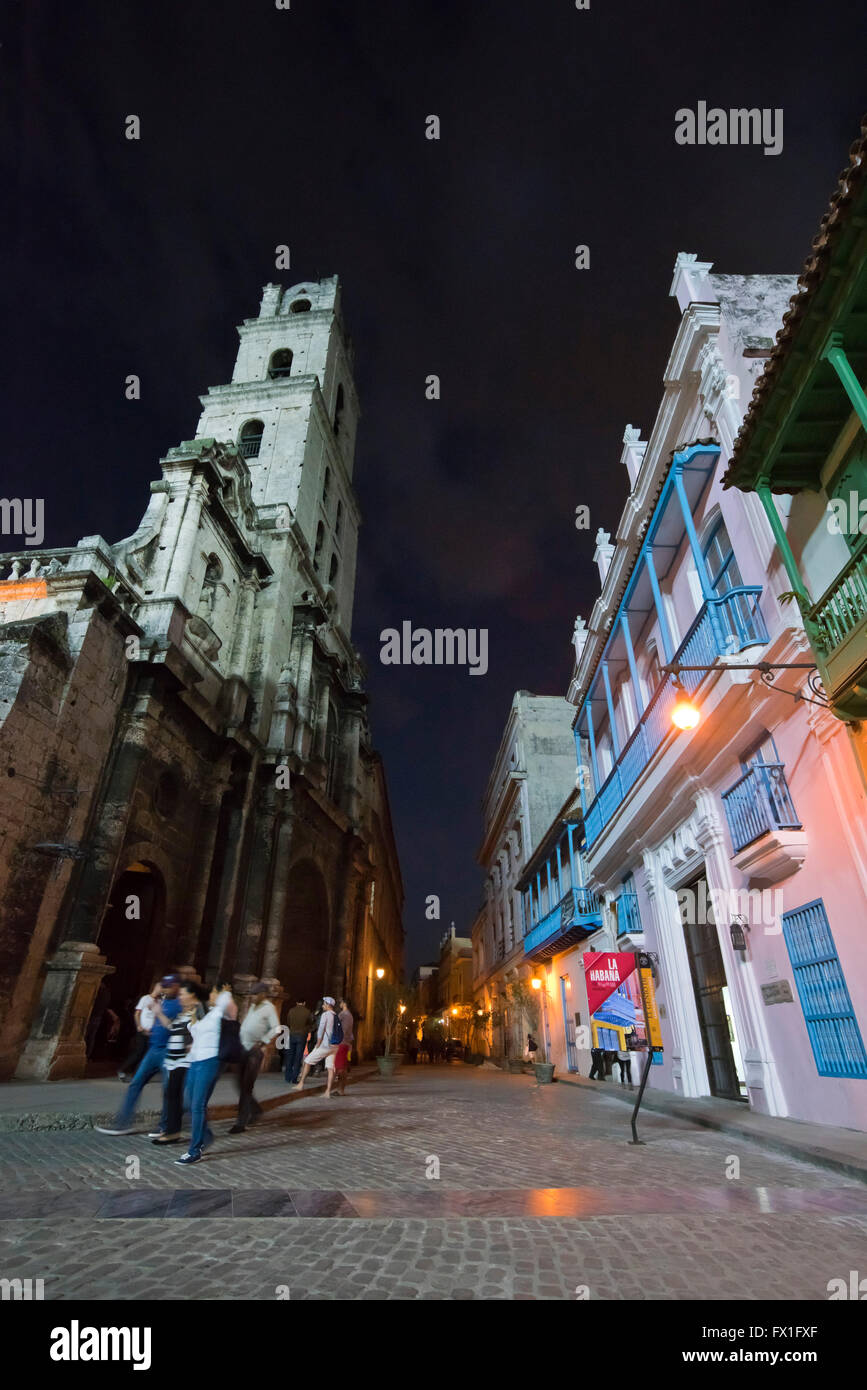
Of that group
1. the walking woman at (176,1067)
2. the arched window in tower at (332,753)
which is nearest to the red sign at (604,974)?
the walking woman at (176,1067)

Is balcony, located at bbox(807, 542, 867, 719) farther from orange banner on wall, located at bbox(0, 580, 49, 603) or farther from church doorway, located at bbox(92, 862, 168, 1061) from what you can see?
church doorway, located at bbox(92, 862, 168, 1061)

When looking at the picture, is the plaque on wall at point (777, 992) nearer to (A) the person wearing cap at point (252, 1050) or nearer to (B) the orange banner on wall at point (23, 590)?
(A) the person wearing cap at point (252, 1050)

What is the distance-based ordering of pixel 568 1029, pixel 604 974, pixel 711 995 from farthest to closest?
1. pixel 568 1029
2. pixel 711 995
3. pixel 604 974

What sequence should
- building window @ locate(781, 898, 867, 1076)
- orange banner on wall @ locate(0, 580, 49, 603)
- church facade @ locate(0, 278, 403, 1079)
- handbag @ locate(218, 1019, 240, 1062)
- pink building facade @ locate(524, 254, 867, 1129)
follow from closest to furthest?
1. handbag @ locate(218, 1019, 240, 1062)
2. building window @ locate(781, 898, 867, 1076)
3. pink building facade @ locate(524, 254, 867, 1129)
4. church facade @ locate(0, 278, 403, 1079)
5. orange banner on wall @ locate(0, 580, 49, 603)

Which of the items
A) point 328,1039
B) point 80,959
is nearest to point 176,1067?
point 80,959

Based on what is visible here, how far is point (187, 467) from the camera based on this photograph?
57.6 feet

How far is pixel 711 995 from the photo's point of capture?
35.1 feet

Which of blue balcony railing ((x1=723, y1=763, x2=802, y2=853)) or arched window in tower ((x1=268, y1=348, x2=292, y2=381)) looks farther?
arched window in tower ((x1=268, y1=348, x2=292, y2=381))

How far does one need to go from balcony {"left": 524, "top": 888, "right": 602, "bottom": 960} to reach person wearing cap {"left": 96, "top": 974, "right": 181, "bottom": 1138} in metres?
13.4

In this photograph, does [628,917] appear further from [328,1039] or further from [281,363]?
[281,363]

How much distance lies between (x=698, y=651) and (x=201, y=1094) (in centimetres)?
835

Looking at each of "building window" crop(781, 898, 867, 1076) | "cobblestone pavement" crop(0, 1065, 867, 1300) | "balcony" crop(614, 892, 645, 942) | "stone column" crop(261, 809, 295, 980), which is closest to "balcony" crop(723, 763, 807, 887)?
"building window" crop(781, 898, 867, 1076)

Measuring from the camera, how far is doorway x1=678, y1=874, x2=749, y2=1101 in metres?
10.1
